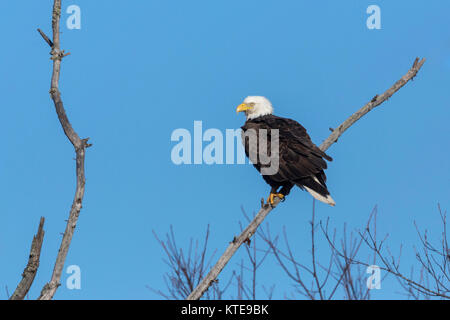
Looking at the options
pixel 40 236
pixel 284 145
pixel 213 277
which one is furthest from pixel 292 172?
pixel 40 236

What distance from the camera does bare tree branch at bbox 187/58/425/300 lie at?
6155mm

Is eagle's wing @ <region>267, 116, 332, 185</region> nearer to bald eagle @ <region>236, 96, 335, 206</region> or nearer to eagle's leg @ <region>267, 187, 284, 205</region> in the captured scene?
bald eagle @ <region>236, 96, 335, 206</region>

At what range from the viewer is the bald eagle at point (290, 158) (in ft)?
25.6

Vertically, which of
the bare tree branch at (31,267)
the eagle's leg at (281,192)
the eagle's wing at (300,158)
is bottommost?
the bare tree branch at (31,267)

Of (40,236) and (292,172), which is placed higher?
(292,172)

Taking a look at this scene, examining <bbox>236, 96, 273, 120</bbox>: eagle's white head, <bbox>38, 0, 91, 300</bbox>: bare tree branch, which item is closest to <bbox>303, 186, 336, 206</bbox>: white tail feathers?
<bbox>236, 96, 273, 120</bbox>: eagle's white head

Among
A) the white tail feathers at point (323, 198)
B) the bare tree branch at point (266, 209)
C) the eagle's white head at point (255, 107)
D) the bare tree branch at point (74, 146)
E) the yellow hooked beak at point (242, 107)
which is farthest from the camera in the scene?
the eagle's white head at point (255, 107)

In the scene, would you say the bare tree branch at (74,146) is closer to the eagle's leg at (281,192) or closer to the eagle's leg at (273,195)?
the eagle's leg at (273,195)

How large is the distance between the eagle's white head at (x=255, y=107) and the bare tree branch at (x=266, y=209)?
208cm

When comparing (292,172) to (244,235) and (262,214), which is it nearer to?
(262,214)

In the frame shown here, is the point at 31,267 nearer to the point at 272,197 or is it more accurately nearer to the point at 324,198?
the point at 272,197

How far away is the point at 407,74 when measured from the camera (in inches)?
337

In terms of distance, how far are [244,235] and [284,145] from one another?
2.23 metres

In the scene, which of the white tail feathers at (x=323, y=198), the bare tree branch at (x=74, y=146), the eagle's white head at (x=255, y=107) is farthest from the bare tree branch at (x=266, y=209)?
the eagle's white head at (x=255, y=107)
